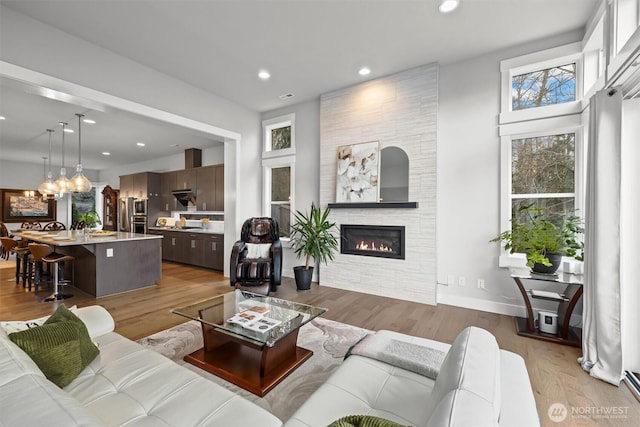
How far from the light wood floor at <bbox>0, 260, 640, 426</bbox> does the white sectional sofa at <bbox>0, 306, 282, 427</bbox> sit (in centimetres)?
151

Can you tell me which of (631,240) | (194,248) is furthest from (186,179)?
(631,240)

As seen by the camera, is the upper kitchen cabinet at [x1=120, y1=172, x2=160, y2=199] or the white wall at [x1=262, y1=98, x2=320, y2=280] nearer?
the white wall at [x1=262, y1=98, x2=320, y2=280]

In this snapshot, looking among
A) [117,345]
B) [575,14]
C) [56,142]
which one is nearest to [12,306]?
[117,345]

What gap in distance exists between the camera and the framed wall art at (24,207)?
804 cm

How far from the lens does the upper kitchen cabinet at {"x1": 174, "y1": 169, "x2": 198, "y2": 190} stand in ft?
22.4

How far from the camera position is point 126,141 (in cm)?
653

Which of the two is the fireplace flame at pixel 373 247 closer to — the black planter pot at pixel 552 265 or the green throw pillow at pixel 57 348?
the black planter pot at pixel 552 265

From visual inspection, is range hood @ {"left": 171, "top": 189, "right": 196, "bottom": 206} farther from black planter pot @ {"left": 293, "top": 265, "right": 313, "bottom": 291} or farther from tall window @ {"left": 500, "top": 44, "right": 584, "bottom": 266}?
tall window @ {"left": 500, "top": 44, "right": 584, "bottom": 266}

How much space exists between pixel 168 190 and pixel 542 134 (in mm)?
7960

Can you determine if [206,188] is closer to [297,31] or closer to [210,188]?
[210,188]

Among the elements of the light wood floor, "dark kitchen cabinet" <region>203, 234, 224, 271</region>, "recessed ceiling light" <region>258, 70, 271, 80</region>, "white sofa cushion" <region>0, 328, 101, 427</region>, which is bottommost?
the light wood floor

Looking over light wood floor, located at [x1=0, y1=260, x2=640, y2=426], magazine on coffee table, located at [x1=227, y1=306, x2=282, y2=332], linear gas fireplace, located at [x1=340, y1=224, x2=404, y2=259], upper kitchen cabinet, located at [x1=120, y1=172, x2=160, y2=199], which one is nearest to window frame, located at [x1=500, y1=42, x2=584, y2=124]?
linear gas fireplace, located at [x1=340, y1=224, x2=404, y2=259]

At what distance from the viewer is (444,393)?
2.83 feet

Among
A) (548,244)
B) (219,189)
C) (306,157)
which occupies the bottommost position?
(548,244)
